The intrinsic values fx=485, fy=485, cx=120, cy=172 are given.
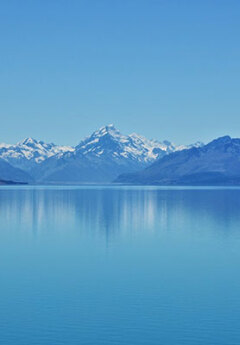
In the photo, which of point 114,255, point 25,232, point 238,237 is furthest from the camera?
point 25,232

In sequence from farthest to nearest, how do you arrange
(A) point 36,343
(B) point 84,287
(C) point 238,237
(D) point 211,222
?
(D) point 211,222 → (C) point 238,237 → (B) point 84,287 → (A) point 36,343

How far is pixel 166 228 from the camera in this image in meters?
85.4

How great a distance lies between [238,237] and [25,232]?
3295 cm

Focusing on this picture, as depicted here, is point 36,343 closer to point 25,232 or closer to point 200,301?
point 200,301

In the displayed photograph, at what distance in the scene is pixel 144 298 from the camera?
36125 mm

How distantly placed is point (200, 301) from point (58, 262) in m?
20.0

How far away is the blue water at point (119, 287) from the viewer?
29.2m

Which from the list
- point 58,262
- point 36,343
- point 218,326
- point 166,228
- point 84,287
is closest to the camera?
point 36,343

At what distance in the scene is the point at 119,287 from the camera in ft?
130

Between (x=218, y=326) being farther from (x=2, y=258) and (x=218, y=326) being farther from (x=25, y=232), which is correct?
(x=25, y=232)

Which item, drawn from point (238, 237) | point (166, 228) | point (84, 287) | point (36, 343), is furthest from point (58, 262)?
point (166, 228)

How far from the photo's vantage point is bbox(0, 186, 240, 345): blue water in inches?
1150

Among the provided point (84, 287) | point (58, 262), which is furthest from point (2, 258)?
point (84, 287)

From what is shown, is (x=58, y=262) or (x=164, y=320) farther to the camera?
(x=58, y=262)
